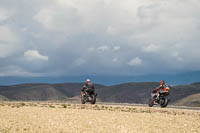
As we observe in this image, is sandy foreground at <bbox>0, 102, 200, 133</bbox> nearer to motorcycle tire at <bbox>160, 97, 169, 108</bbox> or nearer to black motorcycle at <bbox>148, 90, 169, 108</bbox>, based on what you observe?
black motorcycle at <bbox>148, 90, 169, 108</bbox>

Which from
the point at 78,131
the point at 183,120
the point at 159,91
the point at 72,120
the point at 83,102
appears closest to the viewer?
the point at 78,131

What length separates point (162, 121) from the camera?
60.4 feet

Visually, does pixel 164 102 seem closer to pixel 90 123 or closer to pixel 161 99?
pixel 161 99

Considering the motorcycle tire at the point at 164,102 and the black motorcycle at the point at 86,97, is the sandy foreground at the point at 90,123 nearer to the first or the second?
the motorcycle tire at the point at 164,102

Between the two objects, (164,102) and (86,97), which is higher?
(86,97)

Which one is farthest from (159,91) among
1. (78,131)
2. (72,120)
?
(78,131)


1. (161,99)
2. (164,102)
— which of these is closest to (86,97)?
(161,99)

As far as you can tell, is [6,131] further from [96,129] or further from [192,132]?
[192,132]

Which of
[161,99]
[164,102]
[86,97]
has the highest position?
[86,97]

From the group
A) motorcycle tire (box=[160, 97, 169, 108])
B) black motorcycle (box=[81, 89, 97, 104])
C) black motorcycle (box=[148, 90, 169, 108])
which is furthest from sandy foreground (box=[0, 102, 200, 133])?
black motorcycle (box=[81, 89, 97, 104])

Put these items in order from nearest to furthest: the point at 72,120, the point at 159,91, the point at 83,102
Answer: the point at 72,120 < the point at 159,91 < the point at 83,102

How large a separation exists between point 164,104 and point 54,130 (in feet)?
47.7

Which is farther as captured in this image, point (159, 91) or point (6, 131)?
point (159, 91)

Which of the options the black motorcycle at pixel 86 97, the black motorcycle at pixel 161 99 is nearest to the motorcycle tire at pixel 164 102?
the black motorcycle at pixel 161 99
